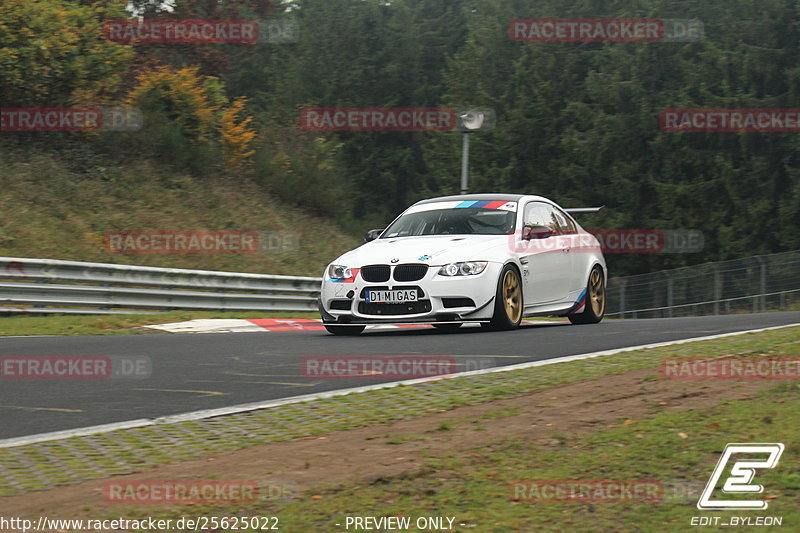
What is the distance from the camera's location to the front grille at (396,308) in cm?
1148

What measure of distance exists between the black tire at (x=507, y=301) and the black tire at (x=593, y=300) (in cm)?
220

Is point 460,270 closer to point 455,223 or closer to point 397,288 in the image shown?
point 397,288

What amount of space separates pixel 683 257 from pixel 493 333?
3670 centimetres

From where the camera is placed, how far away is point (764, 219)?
45.8 metres

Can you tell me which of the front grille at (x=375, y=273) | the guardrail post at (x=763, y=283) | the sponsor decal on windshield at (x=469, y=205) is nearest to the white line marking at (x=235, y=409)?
the front grille at (x=375, y=273)

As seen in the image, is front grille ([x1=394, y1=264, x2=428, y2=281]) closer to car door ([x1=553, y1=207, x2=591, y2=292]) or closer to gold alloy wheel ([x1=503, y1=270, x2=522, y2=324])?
gold alloy wheel ([x1=503, y1=270, x2=522, y2=324])

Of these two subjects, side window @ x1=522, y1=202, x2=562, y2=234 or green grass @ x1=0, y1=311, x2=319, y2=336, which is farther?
green grass @ x1=0, y1=311, x2=319, y2=336

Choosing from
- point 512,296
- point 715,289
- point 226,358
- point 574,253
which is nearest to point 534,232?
point 512,296

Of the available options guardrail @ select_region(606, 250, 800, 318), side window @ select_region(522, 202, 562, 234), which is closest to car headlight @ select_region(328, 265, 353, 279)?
side window @ select_region(522, 202, 562, 234)

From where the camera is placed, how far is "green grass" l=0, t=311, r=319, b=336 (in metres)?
13.9

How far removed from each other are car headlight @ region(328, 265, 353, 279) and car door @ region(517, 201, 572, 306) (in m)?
1.93

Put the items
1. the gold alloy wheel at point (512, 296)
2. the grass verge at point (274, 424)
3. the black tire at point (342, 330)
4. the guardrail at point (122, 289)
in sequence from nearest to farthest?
the grass verge at point (274, 424), the gold alloy wheel at point (512, 296), the black tire at point (342, 330), the guardrail at point (122, 289)

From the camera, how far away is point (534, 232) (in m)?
12.5

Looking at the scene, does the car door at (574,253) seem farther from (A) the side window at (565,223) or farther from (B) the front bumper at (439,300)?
(B) the front bumper at (439,300)
